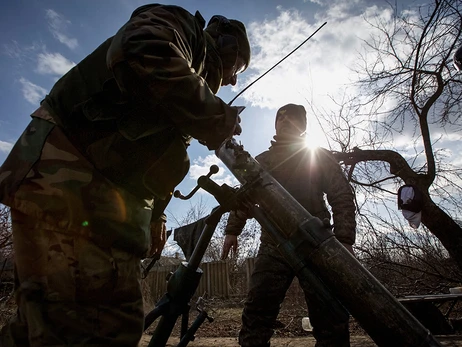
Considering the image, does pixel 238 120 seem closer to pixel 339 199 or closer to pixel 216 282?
pixel 339 199

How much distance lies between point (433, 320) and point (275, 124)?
333 cm

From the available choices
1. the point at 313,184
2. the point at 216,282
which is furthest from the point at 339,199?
the point at 216,282

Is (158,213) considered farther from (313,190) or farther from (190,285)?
(313,190)

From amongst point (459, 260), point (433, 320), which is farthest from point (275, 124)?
point (459, 260)

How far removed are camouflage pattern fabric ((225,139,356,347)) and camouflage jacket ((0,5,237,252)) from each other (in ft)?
3.06

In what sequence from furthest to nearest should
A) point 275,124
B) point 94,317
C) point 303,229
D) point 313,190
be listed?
→ point 275,124
point 313,190
point 303,229
point 94,317

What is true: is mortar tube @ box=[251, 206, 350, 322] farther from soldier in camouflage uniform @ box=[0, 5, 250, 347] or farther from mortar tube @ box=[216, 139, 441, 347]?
soldier in camouflage uniform @ box=[0, 5, 250, 347]

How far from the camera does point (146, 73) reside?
1.02m

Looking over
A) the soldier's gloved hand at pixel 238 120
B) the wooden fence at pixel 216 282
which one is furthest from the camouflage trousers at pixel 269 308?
the wooden fence at pixel 216 282

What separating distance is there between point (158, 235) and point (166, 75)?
1116 mm

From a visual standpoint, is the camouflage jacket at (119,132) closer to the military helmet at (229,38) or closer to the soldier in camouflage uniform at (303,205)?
the military helmet at (229,38)

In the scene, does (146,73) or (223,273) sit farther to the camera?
(223,273)

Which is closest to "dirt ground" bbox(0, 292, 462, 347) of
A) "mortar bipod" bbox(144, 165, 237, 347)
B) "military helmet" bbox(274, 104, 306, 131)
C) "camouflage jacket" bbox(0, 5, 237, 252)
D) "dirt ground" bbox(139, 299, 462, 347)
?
"dirt ground" bbox(139, 299, 462, 347)

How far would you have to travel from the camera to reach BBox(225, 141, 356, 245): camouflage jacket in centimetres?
268
